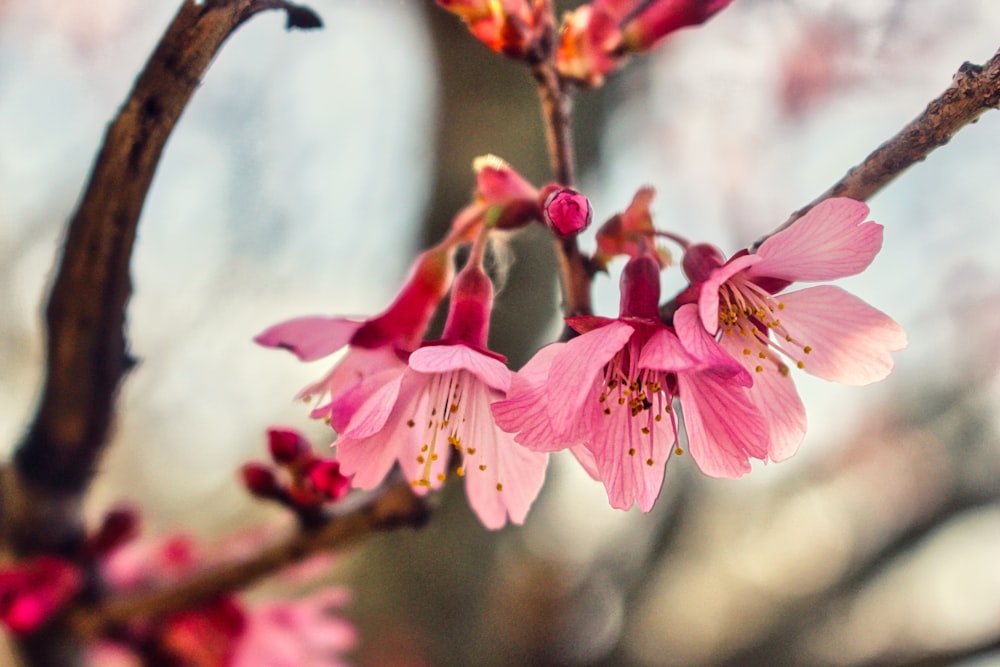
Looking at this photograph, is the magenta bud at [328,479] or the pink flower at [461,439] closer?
the pink flower at [461,439]

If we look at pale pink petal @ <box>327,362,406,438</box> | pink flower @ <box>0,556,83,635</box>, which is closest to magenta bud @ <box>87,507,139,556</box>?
pink flower @ <box>0,556,83,635</box>

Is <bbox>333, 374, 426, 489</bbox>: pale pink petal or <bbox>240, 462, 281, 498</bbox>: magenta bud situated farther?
<bbox>240, 462, 281, 498</bbox>: magenta bud

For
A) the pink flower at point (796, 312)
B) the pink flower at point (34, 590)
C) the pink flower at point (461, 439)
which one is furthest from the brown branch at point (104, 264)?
the pink flower at point (796, 312)

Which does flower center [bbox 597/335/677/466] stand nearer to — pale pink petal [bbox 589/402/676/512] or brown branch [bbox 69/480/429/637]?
pale pink petal [bbox 589/402/676/512]

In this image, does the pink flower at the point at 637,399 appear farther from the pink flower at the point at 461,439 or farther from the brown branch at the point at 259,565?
the brown branch at the point at 259,565

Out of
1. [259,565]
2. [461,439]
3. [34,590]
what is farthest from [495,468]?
[34,590]
